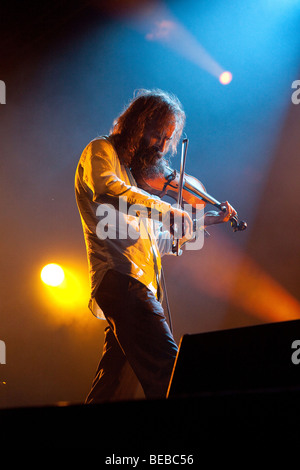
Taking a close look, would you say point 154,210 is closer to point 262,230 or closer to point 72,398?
point 262,230

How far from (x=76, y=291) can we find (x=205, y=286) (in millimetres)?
1158

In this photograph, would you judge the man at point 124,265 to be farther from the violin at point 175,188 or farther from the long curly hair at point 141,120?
the violin at point 175,188

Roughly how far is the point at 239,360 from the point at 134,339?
20.6 inches

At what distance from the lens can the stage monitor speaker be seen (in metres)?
0.92

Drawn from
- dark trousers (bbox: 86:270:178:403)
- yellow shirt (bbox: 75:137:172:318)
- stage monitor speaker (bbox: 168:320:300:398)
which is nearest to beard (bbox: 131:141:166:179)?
yellow shirt (bbox: 75:137:172:318)

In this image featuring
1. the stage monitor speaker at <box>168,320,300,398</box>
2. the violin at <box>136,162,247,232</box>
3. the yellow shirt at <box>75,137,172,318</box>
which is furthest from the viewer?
the violin at <box>136,162,247,232</box>

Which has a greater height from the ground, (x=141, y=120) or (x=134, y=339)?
(x=141, y=120)

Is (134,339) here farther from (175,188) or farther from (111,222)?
(175,188)

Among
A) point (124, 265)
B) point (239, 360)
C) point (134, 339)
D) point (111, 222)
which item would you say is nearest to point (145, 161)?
Result: point (111, 222)

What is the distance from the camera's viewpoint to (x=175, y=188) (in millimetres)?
2295

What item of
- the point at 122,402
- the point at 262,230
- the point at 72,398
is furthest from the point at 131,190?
the point at 72,398

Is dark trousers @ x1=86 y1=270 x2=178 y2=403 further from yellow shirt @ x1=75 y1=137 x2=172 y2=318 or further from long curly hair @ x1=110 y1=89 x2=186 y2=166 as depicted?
long curly hair @ x1=110 y1=89 x2=186 y2=166

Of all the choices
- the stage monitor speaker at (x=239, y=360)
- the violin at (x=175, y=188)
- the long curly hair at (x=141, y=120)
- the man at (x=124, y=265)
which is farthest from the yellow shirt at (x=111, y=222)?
the stage monitor speaker at (x=239, y=360)

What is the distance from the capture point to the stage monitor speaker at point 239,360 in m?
0.92
